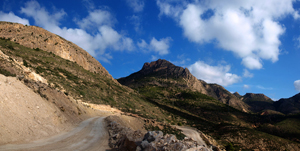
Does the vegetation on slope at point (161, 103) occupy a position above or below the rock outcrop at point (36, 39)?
below

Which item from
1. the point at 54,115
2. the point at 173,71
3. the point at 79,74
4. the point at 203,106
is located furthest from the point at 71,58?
the point at 173,71

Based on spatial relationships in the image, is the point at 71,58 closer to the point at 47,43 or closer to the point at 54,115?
the point at 47,43

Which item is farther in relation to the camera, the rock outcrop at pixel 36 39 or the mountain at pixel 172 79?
the mountain at pixel 172 79

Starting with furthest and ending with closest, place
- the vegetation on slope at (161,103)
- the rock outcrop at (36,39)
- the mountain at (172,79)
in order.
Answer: the mountain at (172,79)
the rock outcrop at (36,39)
the vegetation on slope at (161,103)

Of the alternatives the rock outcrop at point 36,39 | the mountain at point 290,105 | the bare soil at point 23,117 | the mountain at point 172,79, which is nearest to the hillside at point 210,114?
the mountain at point 172,79

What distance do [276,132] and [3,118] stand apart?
85296 millimetres

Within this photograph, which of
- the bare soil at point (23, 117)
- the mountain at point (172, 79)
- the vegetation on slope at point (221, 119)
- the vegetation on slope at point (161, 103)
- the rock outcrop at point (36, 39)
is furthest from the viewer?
the mountain at point (172, 79)

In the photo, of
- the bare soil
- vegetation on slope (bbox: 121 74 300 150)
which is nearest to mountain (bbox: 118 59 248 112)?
vegetation on slope (bbox: 121 74 300 150)

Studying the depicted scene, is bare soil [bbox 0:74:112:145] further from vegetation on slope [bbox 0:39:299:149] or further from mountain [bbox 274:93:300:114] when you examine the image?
mountain [bbox 274:93:300:114]

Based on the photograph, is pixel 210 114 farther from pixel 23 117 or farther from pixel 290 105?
pixel 290 105

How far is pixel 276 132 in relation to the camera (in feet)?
204

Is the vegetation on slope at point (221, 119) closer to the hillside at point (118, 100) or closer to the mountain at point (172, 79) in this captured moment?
the hillside at point (118, 100)

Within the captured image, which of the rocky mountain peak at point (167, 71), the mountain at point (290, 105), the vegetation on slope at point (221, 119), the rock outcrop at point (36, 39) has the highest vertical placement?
the rocky mountain peak at point (167, 71)

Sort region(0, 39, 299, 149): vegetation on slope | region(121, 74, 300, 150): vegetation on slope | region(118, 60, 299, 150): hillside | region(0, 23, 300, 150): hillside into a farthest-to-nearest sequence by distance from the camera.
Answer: region(118, 60, 299, 150): hillside → region(121, 74, 300, 150): vegetation on slope → region(0, 39, 299, 149): vegetation on slope → region(0, 23, 300, 150): hillside
